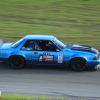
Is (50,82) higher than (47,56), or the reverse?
(47,56)

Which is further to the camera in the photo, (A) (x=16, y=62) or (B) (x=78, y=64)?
(A) (x=16, y=62)

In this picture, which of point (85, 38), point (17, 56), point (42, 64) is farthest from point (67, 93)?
point (85, 38)

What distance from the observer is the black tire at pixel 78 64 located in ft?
28.4

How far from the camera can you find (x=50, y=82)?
24.8 feet

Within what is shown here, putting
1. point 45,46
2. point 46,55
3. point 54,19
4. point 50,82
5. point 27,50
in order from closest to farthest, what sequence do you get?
point 50,82
point 46,55
point 27,50
point 45,46
point 54,19

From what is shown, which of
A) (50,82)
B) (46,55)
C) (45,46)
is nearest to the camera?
(50,82)

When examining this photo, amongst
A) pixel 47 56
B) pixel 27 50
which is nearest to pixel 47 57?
pixel 47 56

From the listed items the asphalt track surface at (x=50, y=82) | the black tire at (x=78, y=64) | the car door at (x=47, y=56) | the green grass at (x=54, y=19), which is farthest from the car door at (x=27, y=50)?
the green grass at (x=54, y=19)

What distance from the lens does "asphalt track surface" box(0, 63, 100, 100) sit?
21.9 ft

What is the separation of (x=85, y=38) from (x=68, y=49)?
18.2 feet

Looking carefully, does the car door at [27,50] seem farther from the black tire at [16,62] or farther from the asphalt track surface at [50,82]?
the asphalt track surface at [50,82]

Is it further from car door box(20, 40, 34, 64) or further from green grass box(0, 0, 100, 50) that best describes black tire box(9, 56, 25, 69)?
green grass box(0, 0, 100, 50)

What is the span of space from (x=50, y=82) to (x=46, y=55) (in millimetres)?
1403

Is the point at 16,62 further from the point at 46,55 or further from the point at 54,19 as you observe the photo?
the point at 54,19
